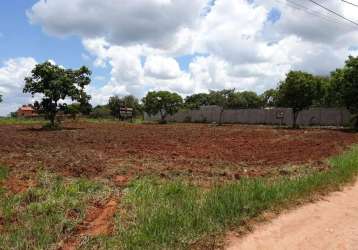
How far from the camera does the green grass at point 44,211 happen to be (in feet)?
22.1

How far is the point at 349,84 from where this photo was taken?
37.7m

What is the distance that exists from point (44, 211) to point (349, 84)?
33.8 metres

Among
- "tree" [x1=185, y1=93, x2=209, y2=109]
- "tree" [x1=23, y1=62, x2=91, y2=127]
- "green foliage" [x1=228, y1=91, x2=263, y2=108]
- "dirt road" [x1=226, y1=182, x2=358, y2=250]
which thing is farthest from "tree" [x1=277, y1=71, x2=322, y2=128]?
"tree" [x1=185, y1=93, x2=209, y2=109]

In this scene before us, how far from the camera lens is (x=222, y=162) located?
636 inches

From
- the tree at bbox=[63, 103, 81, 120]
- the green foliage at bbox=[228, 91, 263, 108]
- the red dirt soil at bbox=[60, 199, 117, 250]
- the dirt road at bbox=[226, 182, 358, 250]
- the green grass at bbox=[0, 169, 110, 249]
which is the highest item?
the green foliage at bbox=[228, 91, 263, 108]

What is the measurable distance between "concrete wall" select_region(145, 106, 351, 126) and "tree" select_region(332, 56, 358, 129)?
10986 millimetres

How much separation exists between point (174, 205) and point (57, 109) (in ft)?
101

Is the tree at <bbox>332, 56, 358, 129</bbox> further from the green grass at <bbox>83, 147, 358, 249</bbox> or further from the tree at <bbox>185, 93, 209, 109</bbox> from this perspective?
the tree at <bbox>185, 93, 209, 109</bbox>

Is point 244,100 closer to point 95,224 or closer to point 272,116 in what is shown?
point 272,116

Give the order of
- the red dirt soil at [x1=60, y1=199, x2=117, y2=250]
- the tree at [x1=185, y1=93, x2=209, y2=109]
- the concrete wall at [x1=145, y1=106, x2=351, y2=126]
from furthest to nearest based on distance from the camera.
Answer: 1. the tree at [x1=185, y1=93, x2=209, y2=109]
2. the concrete wall at [x1=145, y1=106, x2=351, y2=126]
3. the red dirt soil at [x1=60, y1=199, x2=117, y2=250]

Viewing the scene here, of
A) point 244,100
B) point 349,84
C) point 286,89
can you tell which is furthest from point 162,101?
point 244,100

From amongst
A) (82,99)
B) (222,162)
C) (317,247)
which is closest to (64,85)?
(82,99)

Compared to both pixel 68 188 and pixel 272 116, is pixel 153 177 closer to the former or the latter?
pixel 68 188

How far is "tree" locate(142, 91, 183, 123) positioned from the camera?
62.9 metres
